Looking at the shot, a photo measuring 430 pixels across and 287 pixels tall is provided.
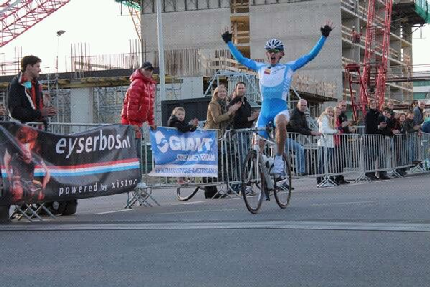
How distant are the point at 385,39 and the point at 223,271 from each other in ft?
273

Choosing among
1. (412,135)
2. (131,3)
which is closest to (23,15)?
(131,3)

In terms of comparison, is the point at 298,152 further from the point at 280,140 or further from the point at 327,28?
the point at 280,140

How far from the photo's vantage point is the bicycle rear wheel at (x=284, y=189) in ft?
41.7

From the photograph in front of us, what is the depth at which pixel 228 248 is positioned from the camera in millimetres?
8031

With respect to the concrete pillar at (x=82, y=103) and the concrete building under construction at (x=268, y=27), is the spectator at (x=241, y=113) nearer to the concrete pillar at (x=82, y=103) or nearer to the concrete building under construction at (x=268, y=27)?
the concrete pillar at (x=82, y=103)

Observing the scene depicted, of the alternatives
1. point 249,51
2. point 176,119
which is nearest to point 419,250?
point 176,119

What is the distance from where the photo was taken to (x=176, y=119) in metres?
16.4

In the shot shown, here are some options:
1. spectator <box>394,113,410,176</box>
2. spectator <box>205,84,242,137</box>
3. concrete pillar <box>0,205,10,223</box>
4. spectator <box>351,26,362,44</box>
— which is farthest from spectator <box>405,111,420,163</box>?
spectator <box>351,26,362,44</box>

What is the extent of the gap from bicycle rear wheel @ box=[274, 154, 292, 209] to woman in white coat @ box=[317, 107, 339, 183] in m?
8.04

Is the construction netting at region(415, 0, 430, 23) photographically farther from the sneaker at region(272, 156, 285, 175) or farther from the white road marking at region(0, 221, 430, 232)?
the white road marking at region(0, 221, 430, 232)

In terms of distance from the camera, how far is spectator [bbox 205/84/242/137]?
1692 cm

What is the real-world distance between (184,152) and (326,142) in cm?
618

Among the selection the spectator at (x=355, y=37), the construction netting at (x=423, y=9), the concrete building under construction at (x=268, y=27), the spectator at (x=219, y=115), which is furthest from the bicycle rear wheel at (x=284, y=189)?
the construction netting at (x=423, y=9)

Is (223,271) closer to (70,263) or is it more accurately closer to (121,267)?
(121,267)
